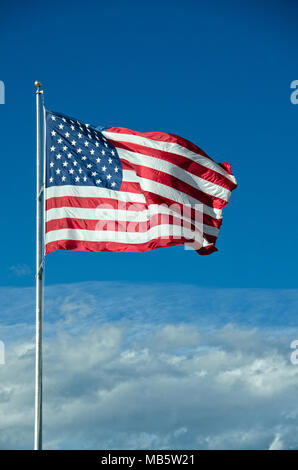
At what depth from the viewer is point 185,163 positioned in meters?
28.3

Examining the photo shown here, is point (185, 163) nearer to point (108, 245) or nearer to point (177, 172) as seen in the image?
point (177, 172)

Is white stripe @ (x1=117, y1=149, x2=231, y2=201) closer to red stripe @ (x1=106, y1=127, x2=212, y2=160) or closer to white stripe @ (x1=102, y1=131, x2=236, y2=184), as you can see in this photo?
white stripe @ (x1=102, y1=131, x2=236, y2=184)

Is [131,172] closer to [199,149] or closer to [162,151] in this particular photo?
[162,151]

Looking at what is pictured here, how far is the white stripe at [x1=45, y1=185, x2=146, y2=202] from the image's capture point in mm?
25125

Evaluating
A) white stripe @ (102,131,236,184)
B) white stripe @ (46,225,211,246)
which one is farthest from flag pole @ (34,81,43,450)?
white stripe @ (102,131,236,184)

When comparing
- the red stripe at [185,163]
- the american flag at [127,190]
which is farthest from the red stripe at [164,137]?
the red stripe at [185,163]

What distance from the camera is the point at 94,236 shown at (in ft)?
82.6

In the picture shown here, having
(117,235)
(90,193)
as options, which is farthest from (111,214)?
(90,193)

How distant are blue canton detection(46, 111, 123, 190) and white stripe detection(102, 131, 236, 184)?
2.17ft

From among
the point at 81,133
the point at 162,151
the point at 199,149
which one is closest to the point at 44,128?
the point at 81,133

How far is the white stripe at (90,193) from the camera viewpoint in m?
25.1

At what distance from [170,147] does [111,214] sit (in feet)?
14.0

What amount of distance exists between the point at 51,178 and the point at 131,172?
3438mm

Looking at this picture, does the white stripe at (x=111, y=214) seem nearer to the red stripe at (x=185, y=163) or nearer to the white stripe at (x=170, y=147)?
the red stripe at (x=185, y=163)
